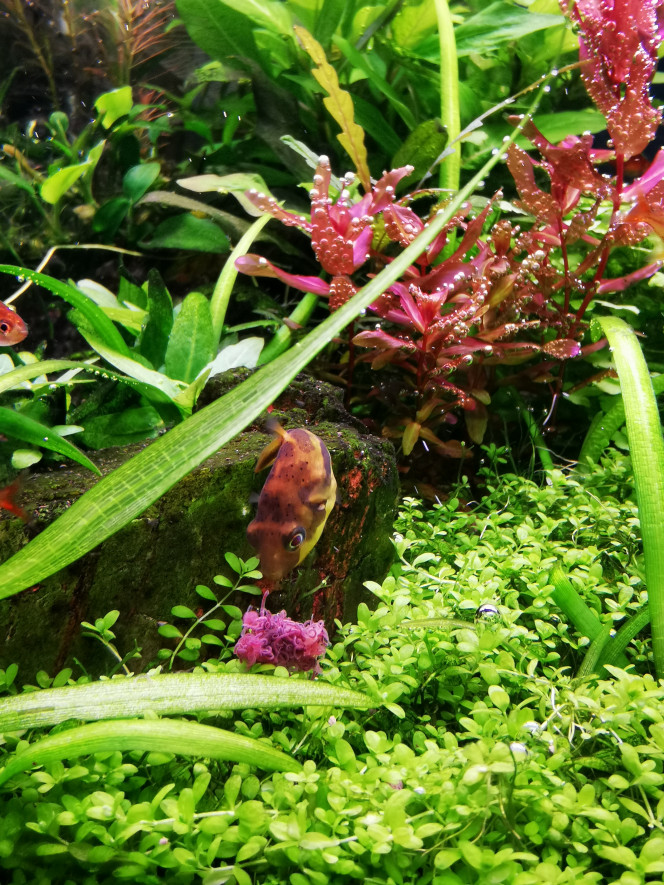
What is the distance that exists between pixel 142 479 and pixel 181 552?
47 cm

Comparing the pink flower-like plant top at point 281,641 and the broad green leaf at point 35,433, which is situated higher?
the broad green leaf at point 35,433

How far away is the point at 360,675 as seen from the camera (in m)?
1.22

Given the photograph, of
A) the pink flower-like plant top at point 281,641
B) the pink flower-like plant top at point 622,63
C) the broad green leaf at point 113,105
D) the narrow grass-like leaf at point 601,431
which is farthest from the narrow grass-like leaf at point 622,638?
the broad green leaf at point 113,105

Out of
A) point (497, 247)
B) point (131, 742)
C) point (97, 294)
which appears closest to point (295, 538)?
point (131, 742)

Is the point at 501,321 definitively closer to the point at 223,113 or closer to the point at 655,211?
the point at 655,211

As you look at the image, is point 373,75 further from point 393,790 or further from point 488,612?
point 393,790

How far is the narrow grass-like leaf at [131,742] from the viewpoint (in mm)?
862

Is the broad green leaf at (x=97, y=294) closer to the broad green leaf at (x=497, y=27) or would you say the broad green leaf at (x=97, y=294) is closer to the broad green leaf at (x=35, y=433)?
the broad green leaf at (x=35, y=433)

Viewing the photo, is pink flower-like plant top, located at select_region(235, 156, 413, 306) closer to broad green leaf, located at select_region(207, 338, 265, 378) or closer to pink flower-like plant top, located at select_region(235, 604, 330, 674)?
broad green leaf, located at select_region(207, 338, 265, 378)

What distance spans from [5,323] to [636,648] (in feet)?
6.05

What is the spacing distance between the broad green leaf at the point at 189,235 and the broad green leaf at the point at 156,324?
2.93 ft

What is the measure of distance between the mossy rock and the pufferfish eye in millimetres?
110

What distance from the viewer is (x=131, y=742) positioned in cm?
86

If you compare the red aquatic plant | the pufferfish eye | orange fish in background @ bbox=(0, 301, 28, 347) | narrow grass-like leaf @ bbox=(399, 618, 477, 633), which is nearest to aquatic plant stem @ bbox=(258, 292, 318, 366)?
the red aquatic plant
